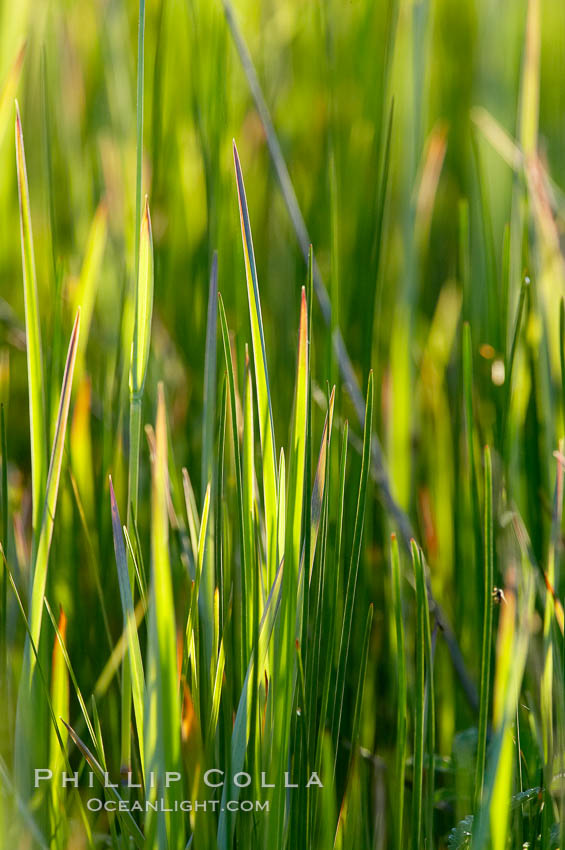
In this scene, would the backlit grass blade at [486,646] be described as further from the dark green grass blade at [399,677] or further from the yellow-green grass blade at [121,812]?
the yellow-green grass blade at [121,812]

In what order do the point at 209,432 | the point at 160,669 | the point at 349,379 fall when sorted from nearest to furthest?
the point at 160,669 < the point at 209,432 < the point at 349,379

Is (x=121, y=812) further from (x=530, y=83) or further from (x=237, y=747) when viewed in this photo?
(x=530, y=83)

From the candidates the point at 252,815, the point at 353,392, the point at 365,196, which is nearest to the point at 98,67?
the point at 365,196

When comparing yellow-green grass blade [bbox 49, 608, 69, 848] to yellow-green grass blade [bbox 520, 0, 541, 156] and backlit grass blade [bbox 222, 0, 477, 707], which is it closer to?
backlit grass blade [bbox 222, 0, 477, 707]

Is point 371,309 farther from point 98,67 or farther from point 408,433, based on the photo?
point 98,67

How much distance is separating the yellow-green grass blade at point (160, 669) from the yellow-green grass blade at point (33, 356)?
0.09 m

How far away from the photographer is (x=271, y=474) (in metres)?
0.35

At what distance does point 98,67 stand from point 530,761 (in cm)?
88

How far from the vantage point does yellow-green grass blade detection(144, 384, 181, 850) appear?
29 cm

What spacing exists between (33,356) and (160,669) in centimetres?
16

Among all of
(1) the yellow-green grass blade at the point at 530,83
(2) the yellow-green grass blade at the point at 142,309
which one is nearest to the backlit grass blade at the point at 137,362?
(2) the yellow-green grass blade at the point at 142,309

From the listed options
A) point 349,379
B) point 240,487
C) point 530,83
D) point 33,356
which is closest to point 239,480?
point 240,487

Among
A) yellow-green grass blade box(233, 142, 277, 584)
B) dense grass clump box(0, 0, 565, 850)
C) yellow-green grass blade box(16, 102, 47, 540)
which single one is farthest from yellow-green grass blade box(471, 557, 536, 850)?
yellow-green grass blade box(16, 102, 47, 540)

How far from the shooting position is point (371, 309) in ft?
1.65
